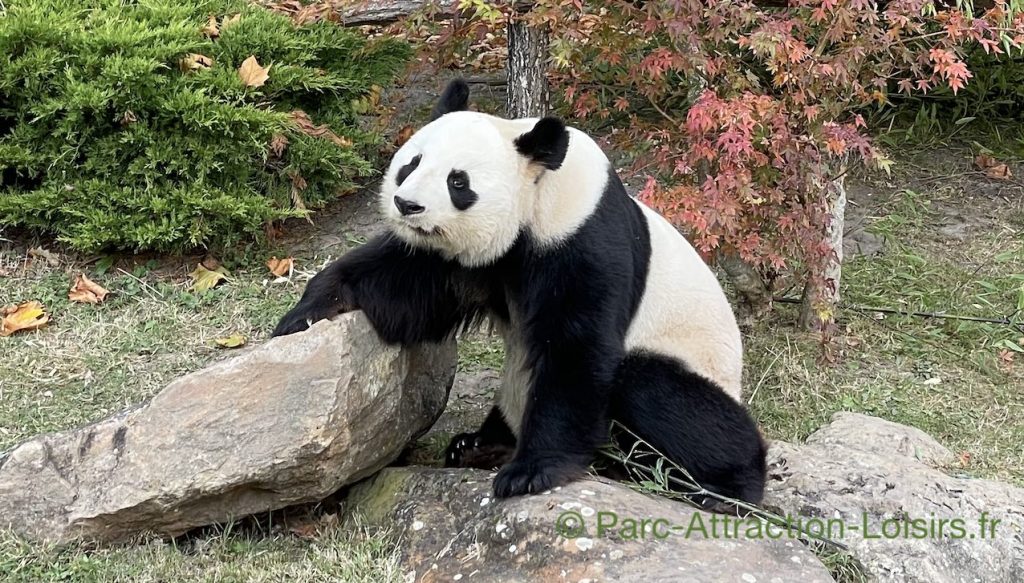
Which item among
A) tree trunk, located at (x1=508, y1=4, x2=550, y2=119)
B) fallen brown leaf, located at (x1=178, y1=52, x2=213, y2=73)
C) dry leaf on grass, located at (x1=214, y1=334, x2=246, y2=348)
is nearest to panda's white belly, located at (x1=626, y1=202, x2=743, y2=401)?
tree trunk, located at (x1=508, y1=4, x2=550, y2=119)

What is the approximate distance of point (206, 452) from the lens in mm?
3447

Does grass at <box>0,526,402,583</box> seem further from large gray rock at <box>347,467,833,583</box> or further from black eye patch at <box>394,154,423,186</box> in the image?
black eye patch at <box>394,154,423,186</box>

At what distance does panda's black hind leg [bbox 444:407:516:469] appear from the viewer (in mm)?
4367

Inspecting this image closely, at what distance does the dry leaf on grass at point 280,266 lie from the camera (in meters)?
5.83

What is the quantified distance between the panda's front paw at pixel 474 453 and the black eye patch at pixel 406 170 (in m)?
1.31

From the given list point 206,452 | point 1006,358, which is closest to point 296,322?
point 206,452

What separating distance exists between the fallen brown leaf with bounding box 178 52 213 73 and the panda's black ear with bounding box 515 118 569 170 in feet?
9.23

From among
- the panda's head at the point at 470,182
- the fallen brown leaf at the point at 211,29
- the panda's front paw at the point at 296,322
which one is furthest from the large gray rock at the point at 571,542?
the fallen brown leaf at the point at 211,29

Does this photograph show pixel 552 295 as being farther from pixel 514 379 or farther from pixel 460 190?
pixel 514 379

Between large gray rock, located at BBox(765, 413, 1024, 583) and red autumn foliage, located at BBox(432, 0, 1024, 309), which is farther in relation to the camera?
red autumn foliage, located at BBox(432, 0, 1024, 309)

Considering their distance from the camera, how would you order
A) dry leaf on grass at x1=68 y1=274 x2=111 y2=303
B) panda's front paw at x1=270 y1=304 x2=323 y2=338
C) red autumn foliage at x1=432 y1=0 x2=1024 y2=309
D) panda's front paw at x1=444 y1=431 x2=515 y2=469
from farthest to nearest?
1. dry leaf on grass at x1=68 y1=274 x2=111 y2=303
2. red autumn foliage at x1=432 y1=0 x2=1024 y2=309
3. panda's front paw at x1=444 y1=431 x2=515 y2=469
4. panda's front paw at x1=270 y1=304 x2=323 y2=338

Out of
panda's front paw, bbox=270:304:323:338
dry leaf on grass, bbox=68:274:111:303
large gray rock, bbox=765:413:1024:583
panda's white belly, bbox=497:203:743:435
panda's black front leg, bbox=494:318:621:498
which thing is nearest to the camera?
panda's black front leg, bbox=494:318:621:498

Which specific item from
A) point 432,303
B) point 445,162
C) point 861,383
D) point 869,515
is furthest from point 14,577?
point 861,383

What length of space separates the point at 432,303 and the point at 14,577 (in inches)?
66.7
